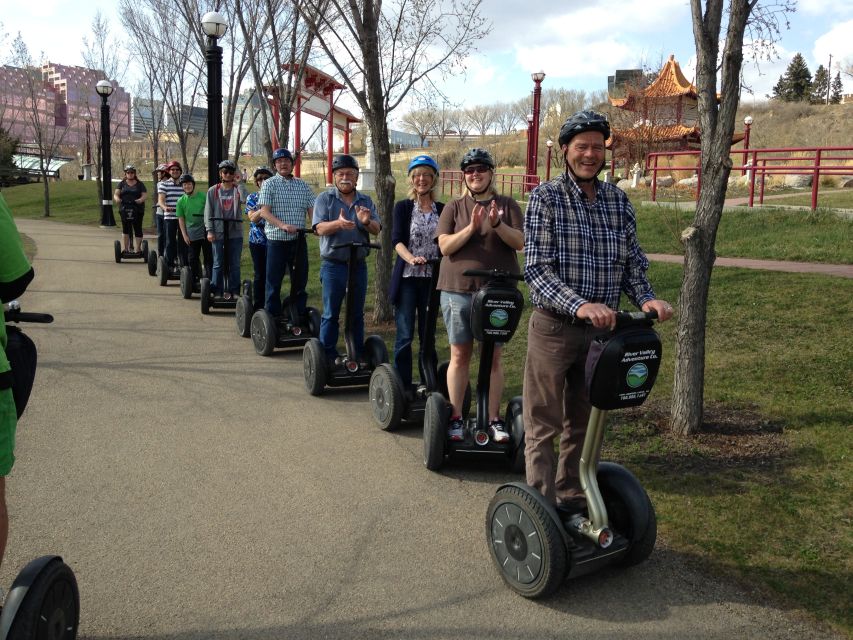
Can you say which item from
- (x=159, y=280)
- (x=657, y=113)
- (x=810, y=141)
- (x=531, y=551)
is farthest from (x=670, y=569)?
(x=810, y=141)

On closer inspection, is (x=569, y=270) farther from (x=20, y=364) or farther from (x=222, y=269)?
(x=222, y=269)

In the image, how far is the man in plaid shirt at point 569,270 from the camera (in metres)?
3.34

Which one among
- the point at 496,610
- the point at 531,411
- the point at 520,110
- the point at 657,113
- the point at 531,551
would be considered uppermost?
the point at 520,110

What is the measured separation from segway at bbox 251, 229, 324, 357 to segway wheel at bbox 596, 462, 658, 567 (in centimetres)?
486

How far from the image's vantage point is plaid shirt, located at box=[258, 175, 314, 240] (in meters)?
8.09

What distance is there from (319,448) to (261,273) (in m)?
4.39

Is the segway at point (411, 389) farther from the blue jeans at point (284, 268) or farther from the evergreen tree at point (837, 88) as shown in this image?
the evergreen tree at point (837, 88)

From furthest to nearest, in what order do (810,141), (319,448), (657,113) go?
(810,141)
(657,113)
(319,448)

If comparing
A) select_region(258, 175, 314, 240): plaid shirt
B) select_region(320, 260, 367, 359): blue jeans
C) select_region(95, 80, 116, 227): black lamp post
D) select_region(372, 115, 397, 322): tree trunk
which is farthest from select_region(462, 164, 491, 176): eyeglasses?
select_region(95, 80, 116, 227): black lamp post

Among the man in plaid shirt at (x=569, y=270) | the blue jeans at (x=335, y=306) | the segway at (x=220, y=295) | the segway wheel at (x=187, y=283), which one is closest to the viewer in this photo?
the man in plaid shirt at (x=569, y=270)

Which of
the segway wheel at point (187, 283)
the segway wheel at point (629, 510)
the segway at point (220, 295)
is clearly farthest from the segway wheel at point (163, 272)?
the segway wheel at point (629, 510)

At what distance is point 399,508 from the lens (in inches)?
172

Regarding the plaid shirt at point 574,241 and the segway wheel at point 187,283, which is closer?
the plaid shirt at point 574,241

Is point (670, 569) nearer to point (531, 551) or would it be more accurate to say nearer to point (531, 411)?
point (531, 551)
